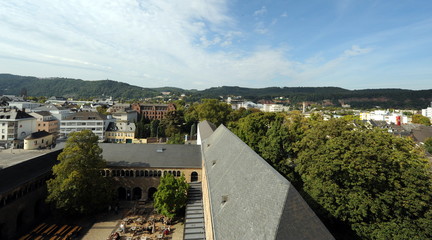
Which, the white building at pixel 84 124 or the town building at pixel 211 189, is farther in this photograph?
the white building at pixel 84 124

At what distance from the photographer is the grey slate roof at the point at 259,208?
980 cm

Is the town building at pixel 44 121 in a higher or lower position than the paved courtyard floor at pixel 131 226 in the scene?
higher

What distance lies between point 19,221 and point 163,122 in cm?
5548

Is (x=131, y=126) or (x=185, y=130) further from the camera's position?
(x=185, y=130)

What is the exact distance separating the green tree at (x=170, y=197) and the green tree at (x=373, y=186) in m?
15.0

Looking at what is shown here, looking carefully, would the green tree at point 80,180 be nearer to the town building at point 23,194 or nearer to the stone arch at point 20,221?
the town building at point 23,194

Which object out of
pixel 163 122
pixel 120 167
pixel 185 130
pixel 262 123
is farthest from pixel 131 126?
pixel 262 123

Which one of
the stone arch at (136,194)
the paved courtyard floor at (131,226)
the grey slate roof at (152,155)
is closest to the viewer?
the paved courtyard floor at (131,226)

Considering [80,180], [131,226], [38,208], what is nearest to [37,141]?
[38,208]

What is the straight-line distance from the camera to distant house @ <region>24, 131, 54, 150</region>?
53219mm

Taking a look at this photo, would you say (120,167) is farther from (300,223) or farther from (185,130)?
(185,130)

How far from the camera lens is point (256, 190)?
12484mm

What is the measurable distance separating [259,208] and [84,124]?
75826 millimetres

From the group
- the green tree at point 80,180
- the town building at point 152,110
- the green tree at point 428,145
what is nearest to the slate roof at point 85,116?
the town building at point 152,110
